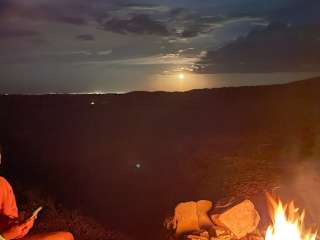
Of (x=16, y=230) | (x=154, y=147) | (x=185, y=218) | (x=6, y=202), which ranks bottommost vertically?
(x=185, y=218)

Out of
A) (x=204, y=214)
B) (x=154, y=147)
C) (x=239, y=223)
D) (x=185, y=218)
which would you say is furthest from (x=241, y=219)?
(x=154, y=147)

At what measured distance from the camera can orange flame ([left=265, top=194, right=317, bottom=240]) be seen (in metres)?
5.61

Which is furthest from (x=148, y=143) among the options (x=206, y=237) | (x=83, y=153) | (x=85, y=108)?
(x=85, y=108)

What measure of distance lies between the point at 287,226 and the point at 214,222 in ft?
3.54

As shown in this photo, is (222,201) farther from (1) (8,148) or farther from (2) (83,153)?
(1) (8,148)

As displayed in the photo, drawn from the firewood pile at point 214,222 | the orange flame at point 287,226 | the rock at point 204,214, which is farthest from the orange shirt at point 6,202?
the orange flame at point 287,226

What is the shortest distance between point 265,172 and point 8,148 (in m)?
9.12

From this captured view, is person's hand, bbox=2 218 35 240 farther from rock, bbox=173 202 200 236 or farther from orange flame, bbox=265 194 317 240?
orange flame, bbox=265 194 317 240

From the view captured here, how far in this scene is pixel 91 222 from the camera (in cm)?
732

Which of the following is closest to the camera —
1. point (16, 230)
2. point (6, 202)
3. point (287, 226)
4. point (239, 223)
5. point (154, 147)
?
point (16, 230)

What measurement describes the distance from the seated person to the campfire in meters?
1.94

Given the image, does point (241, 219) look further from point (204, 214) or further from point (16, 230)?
point (16, 230)

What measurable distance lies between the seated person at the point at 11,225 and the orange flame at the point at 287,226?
9.02 ft

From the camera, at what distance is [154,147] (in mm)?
12703
